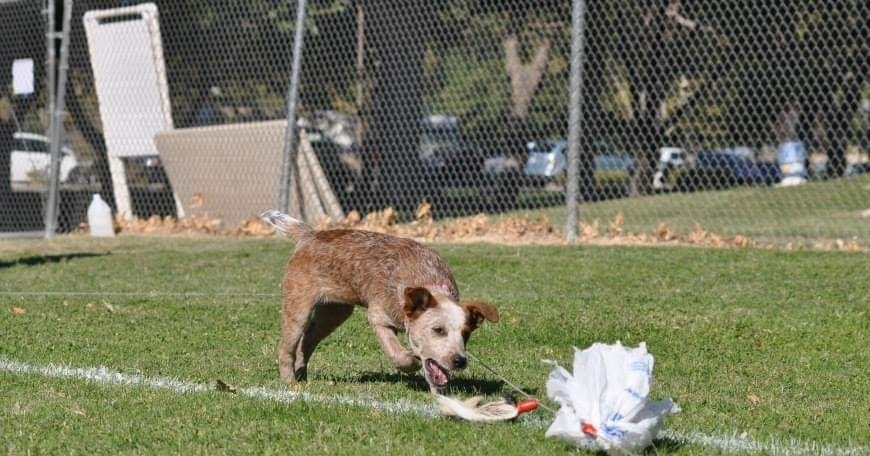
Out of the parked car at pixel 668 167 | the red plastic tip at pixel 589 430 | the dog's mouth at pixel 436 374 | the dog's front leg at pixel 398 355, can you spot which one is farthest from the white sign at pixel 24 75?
the red plastic tip at pixel 589 430

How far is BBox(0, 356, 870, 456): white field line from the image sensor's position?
4.87 meters

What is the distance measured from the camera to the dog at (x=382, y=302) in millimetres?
5895

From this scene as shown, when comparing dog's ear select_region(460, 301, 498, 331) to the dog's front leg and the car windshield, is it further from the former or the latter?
the car windshield

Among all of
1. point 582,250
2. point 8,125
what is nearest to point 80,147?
Answer: point 8,125

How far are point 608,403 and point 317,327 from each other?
97.4 inches

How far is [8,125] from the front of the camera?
1820 cm

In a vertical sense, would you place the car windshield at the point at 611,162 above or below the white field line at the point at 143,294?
above

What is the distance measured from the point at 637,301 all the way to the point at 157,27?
29.6ft

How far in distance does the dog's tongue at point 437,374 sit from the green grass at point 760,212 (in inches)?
286

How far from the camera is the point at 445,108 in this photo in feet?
69.4

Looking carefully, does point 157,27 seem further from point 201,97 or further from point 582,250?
point 582,250

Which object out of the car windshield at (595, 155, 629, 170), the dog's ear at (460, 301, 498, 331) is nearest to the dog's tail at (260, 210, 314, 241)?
the dog's ear at (460, 301, 498, 331)

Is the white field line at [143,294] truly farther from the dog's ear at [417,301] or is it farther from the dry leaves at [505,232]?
the dog's ear at [417,301]

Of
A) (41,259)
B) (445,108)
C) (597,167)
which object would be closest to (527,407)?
(41,259)
